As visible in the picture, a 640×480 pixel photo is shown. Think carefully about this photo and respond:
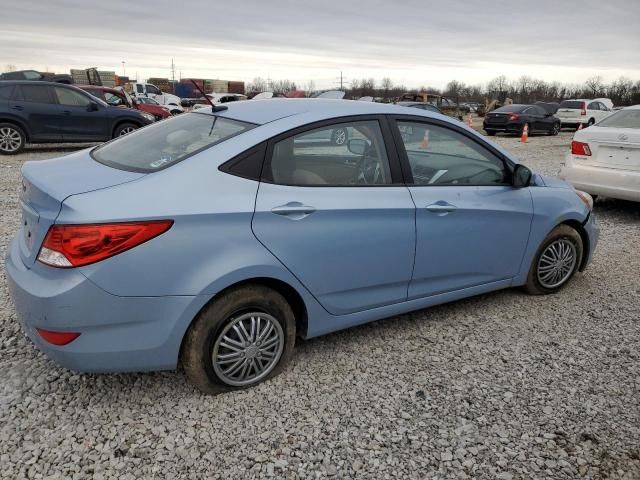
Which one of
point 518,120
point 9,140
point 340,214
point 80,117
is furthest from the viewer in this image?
point 518,120

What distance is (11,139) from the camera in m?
11.3

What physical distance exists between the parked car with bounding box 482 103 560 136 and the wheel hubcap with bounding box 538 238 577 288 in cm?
1704

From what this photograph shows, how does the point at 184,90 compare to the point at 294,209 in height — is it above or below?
below

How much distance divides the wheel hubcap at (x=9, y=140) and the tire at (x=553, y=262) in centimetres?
1144

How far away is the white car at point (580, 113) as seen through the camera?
23500 millimetres

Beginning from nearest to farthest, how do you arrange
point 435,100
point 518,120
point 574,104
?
point 518,120, point 574,104, point 435,100

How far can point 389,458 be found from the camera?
2.34 meters

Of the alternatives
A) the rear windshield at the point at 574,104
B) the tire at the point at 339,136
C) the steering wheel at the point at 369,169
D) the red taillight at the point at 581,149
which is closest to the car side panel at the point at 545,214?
the steering wheel at the point at 369,169

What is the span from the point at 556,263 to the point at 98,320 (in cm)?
347

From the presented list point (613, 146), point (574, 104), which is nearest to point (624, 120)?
point (613, 146)

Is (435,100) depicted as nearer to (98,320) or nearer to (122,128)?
(122,128)

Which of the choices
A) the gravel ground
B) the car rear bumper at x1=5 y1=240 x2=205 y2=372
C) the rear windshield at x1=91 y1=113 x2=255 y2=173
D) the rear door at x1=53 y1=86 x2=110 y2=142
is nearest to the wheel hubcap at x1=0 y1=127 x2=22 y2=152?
the rear door at x1=53 y1=86 x2=110 y2=142

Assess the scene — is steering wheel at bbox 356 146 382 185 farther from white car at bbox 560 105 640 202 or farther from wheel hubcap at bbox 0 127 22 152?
wheel hubcap at bbox 0 127 22 152

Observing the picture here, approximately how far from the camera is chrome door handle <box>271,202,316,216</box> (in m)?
2.61
